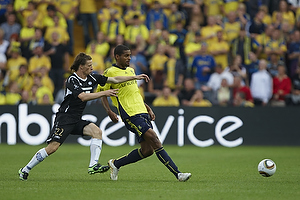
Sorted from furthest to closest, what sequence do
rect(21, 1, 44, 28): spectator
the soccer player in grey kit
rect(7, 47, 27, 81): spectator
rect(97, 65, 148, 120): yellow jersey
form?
1. rect(21, 1, 44, 28): spectator
2. rect(7, 47, 27, 81): spectator
3. rect(97, 65, 148, 120): yellow jersey
4. the soccer player in grey kit

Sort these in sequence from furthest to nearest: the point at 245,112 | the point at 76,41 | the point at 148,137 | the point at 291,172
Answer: the point at 76,41 < the point at 245,112 < the point at 291,172 < the point at 148,137

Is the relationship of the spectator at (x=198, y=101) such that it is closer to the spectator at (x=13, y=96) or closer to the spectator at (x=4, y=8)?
the spectator at (x=13, y=96)

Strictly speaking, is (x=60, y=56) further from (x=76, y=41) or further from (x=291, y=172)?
(x=291, y=172)

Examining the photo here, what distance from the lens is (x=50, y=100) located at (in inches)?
694

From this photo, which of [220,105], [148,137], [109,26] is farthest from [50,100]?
[148,137]

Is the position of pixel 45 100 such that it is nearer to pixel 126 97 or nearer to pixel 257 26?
pixel 257 26

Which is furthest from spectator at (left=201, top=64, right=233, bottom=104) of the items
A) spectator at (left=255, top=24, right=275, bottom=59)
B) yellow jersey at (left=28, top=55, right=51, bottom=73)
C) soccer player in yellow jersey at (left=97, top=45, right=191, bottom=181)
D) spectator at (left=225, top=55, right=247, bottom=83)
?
soccer player in yellow jersey at (left=97, top=45, right=191, bottom=181)

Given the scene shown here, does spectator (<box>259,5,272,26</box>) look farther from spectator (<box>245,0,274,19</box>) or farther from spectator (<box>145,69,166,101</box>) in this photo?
spectator (<box>145,69,166,101</box>)

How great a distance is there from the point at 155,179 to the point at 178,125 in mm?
7659

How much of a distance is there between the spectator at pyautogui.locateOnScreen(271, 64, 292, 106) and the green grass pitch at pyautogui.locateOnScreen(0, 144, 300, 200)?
122 inches

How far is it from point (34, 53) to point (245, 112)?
7272mm

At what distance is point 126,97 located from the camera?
8.98m

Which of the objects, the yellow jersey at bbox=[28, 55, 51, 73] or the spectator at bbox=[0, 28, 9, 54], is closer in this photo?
the yellow jersey at bbox=[28, 55, 51, 73]

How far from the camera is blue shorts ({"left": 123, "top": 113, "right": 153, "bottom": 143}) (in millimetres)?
8633
